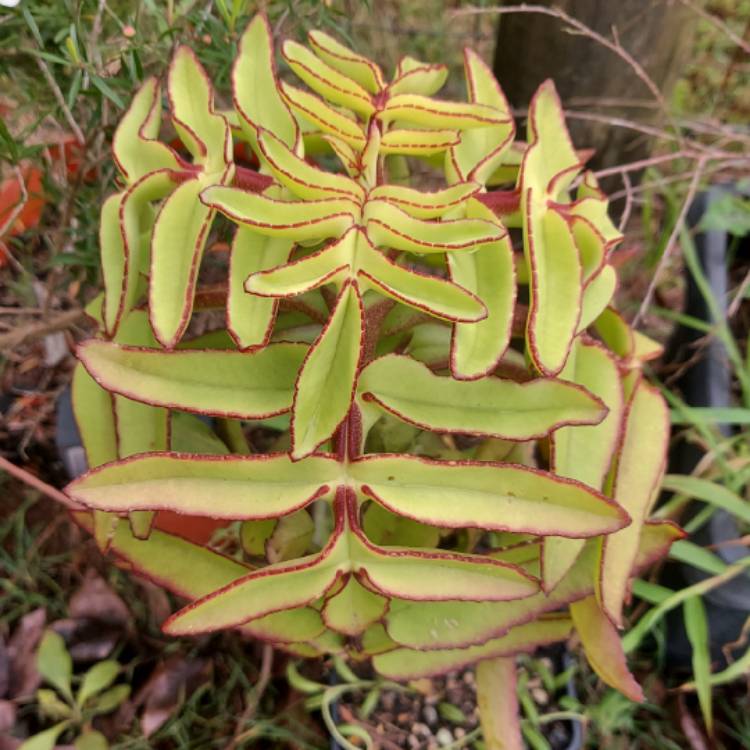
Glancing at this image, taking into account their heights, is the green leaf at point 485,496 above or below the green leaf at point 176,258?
below

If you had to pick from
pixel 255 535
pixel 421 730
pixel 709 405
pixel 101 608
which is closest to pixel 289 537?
pixel 255 535

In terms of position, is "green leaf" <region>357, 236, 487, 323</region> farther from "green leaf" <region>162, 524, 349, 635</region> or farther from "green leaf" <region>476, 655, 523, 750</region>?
"green leaf" <region>476, 655, 523, 750</region>

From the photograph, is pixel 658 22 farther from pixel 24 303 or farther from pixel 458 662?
pixel 24 303

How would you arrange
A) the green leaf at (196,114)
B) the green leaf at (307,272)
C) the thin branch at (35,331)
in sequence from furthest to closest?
the thin branch at (35,331) → the green leaf at (196,114) → the green leaf at (307,272)

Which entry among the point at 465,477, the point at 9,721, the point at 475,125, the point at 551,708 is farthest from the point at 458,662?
the point at 9,721

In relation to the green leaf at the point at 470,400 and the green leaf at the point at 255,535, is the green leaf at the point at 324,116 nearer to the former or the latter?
the green leaf at the point at 470,400

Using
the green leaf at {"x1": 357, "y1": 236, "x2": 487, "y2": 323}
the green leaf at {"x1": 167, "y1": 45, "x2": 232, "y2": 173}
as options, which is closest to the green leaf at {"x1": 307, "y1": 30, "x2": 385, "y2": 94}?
the green leaf at {"x1": 167, "y1": 45, "x2": 232, "y2": 173}

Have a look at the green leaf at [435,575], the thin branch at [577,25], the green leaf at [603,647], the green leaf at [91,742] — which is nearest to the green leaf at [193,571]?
the green leaf at [435,575]
